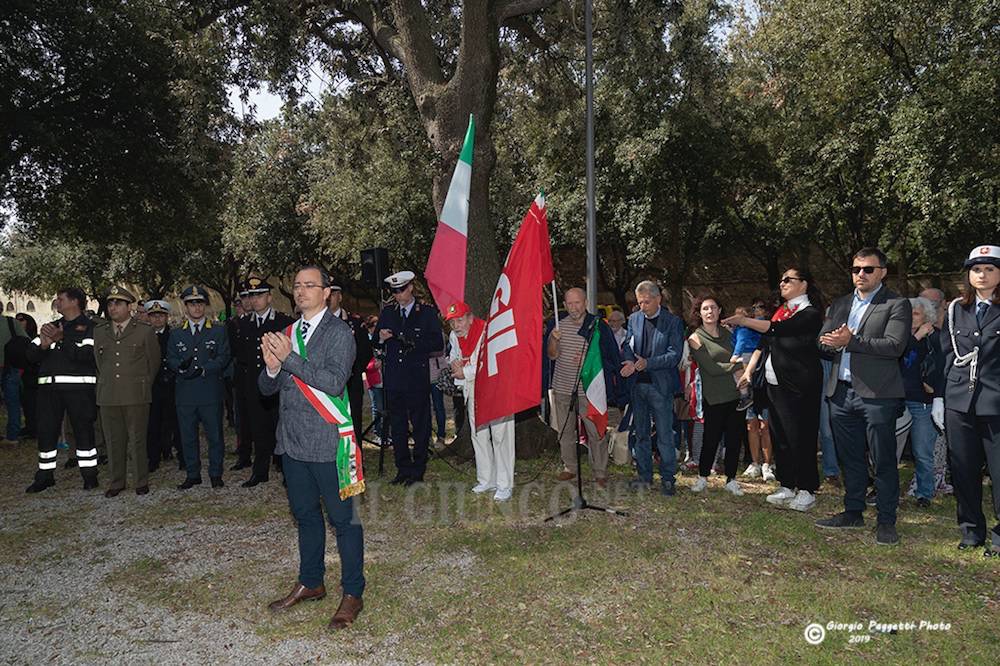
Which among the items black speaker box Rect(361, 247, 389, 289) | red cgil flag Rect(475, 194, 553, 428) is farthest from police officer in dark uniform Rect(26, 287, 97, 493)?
red cgil flag Rect(475, 194, 553, 428)

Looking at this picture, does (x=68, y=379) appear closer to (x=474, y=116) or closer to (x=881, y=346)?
(x=474, y=116)

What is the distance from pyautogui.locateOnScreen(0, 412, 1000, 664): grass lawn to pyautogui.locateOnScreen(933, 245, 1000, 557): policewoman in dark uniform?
1.20 feet

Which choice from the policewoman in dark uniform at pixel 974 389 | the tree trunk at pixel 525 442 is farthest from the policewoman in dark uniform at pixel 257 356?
the policewoman in dark uniform at pixel 974 389

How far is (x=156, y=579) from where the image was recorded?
5465 mm

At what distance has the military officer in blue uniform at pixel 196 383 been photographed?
8102 millimetres

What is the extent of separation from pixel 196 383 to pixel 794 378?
616 centimetres

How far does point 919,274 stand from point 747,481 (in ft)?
83.0

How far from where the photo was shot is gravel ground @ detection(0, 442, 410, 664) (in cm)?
434

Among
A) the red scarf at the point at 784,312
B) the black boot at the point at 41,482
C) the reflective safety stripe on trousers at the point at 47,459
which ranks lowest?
the black boot at the point at 41,482

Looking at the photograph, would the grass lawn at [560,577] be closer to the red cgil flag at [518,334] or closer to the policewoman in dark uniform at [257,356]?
the policewoman in dark uniform at [257,356]

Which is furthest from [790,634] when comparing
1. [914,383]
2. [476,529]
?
[914,383]

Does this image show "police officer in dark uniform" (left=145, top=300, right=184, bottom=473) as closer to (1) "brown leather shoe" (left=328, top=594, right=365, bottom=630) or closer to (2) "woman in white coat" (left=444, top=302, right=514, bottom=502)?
(2) "woman in white coat" (left=444, top=302, right=514, bottom=502)

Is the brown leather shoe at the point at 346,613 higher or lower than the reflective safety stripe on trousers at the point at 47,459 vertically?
lower

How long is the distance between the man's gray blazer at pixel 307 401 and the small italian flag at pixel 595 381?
3.27 metres
